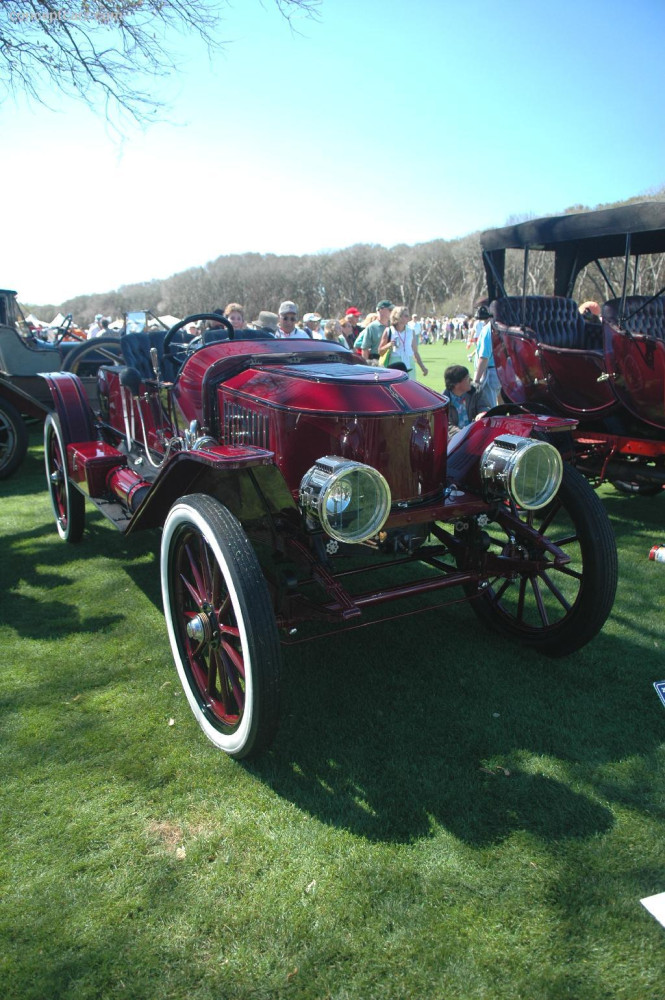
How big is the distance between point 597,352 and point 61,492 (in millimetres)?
4387

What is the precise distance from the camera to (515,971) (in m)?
1.69

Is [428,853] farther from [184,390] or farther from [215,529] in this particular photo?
[184,390]

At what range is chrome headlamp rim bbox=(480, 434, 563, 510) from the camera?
106 inches

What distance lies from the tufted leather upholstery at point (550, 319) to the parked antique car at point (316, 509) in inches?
118

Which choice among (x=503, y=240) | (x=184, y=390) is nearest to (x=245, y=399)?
(x=184, y=390)

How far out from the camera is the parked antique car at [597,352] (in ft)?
16.3

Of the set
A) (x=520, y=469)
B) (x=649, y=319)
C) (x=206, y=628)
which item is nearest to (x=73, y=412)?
(x=206, y=628)

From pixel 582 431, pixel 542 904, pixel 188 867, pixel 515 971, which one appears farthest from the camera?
pixel 582 431

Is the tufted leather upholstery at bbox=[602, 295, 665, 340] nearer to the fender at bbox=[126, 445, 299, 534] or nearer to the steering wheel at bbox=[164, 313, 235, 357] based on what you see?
the steering wheel at bbox=[164, 313, 235, 357]

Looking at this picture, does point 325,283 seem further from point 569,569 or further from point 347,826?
point 347,826

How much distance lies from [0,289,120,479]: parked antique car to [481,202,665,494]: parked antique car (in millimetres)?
A: 3575

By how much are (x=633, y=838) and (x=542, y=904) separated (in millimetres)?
427

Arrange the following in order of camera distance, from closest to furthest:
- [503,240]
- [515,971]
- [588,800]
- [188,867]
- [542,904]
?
1. [515,971]
2. [542,904]
3. [188,867]
4. [588,800]
5. [503,240]

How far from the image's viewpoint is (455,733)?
8.66 feet
